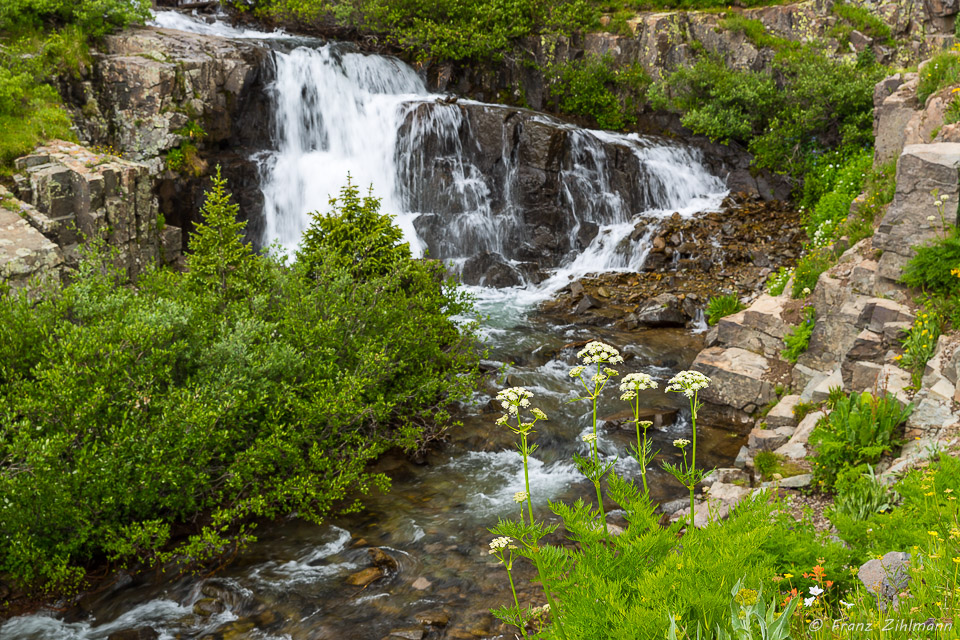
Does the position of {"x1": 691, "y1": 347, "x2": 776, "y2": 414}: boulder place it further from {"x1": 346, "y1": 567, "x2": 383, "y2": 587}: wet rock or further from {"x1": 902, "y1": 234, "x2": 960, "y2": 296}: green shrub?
{"x1": 346, "y1": 567, "x2": 383, "y2": 587}: wet rock

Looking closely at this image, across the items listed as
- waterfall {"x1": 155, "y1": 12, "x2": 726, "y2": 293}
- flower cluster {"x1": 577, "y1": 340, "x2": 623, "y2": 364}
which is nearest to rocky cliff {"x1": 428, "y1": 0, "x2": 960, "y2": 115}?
waterfall {"x1": 155, "y1": 12, "x2": 726, "y2": 293}

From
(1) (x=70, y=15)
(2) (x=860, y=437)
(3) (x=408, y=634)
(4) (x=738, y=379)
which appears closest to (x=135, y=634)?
(3) (x=408, y=634)

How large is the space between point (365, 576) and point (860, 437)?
230 inches

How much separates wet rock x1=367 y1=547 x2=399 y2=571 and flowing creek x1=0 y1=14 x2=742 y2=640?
8cm

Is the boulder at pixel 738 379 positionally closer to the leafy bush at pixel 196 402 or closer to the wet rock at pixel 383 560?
the leafy bush at pixel 196 402

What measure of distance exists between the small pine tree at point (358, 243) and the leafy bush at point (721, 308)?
7.82m

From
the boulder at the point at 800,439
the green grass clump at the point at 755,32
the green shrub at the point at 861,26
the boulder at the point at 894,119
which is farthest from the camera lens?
the green grass clump at the point at 755,32

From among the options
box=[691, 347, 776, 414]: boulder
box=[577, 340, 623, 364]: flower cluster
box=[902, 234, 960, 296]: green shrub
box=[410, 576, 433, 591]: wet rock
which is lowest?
box=[410, 576, 433, 591]: wet rock

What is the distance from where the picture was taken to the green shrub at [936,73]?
12.4 m

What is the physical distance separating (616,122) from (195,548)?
2368 cm

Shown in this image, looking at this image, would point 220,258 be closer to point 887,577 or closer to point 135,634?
point 135,634

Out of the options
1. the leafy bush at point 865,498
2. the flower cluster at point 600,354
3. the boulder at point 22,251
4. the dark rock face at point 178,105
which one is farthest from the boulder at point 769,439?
the dark rock face at point 178,105

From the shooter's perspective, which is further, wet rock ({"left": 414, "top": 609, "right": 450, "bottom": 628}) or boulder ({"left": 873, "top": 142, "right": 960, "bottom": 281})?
boulder ({"left": 873, "top": 142, "right": 960, "bottom": 281})

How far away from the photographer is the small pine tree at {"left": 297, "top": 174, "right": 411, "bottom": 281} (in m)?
11.5
